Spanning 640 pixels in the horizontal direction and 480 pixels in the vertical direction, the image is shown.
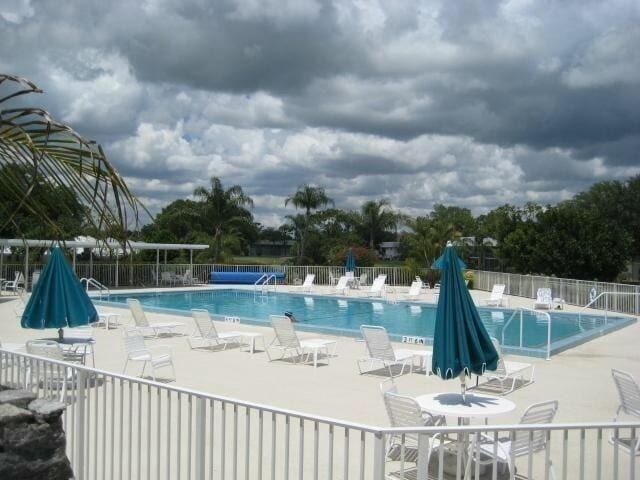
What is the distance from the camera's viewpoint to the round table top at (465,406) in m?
5.25

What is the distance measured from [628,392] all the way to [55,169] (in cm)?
565

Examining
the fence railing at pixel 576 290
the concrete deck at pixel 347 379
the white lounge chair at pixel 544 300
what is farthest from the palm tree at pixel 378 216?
the concrete deck at pixel 347 379

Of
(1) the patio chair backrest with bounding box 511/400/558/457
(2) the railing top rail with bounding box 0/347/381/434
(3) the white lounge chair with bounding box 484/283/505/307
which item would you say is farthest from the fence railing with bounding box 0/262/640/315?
(2) the railing top rail with bounding box 0/347/381/434

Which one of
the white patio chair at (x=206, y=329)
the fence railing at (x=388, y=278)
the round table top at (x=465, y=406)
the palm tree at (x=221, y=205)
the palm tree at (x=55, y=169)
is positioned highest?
the palm tree at (x=221, y=205)

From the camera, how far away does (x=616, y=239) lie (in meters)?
32.5

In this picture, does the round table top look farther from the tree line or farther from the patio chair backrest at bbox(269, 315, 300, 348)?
the tree line

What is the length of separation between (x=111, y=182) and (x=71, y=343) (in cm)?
734

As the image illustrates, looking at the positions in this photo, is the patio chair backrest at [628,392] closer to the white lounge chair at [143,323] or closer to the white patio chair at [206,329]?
the white patio chair at [206,329]

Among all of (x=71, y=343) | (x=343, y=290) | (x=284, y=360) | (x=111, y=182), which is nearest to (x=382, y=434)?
(x=111, y=182)

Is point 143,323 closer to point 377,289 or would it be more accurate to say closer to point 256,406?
point 256,406

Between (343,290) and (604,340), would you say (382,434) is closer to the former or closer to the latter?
(604,340)

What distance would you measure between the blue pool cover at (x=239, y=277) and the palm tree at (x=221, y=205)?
7061 mm

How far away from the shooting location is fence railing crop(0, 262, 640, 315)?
19.6 m

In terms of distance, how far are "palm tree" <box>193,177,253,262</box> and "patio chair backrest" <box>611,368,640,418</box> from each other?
3305 centimetres
